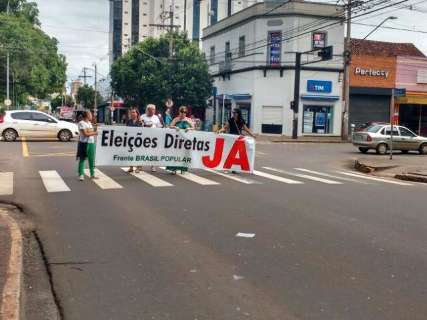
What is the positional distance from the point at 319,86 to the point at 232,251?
125ft

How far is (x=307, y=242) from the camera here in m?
7.09

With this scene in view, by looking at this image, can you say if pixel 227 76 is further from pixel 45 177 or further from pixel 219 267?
pixel 219 267

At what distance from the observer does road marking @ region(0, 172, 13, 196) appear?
437 inches

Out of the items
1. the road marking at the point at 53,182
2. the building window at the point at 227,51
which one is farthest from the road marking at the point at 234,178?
the building window at the point at 227,51

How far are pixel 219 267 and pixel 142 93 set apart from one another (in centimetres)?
4549

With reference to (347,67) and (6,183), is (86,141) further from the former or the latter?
(347,67)

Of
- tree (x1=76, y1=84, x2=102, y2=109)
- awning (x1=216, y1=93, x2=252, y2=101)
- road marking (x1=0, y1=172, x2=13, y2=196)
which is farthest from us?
tree (x1=76, y1=84, x2=102, y2=109)

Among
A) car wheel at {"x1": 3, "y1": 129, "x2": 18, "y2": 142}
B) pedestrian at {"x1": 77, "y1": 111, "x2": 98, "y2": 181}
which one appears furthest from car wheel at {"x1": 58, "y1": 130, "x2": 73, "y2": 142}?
pedestrian at {"x1": 77, "y1": 111, "x2": 98, "y2": 181}

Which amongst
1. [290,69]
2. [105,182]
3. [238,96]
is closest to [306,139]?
[290,69]

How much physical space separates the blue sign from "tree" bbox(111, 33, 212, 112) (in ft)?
31.8

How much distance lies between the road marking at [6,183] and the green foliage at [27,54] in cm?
4246

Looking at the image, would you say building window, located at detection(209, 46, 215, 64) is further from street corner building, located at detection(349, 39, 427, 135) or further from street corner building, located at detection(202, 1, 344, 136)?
street corner building, located at detection(349, 39, 427, 135)

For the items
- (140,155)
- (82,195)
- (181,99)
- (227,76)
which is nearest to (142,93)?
(181,99)

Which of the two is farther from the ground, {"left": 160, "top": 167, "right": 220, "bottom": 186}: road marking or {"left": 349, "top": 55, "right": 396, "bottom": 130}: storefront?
{"left": 349, "top": 55, "right": 396, "bottom": 130}: storefront
